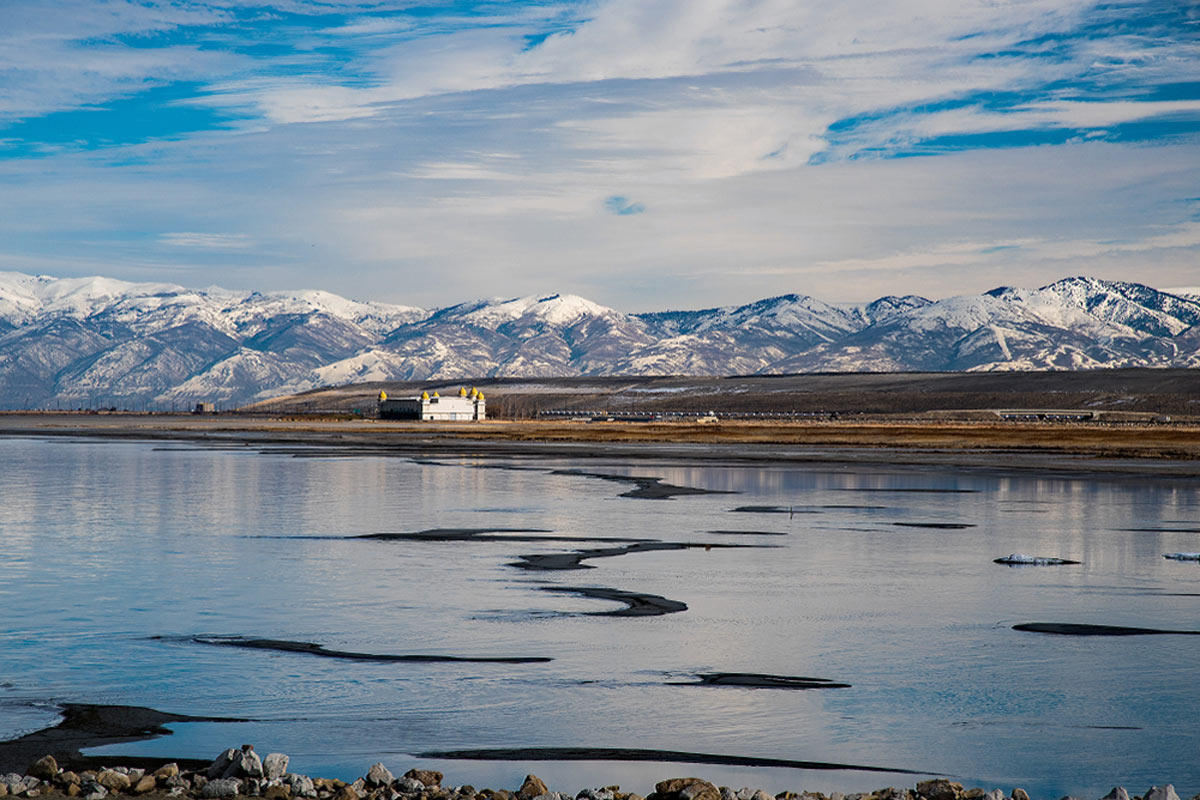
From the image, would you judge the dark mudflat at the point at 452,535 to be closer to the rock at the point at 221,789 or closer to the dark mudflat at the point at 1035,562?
the dark mudflat at the point at 1035,562

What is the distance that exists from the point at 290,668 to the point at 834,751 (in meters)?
6.98

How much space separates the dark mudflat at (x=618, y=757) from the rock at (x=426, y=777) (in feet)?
3.35

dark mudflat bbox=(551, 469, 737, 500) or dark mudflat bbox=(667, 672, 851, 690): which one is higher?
dark mudflat bbox=(551, 469, 737, 500)

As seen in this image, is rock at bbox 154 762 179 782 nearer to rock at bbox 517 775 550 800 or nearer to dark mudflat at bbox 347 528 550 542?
rock at bbox 517 775 550 800

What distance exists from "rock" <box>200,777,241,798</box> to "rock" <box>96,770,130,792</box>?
662 mm

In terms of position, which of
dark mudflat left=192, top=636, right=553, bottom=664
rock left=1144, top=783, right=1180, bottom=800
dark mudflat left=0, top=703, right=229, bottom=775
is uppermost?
rock left=1144, top=783, right=1180, bottom=800

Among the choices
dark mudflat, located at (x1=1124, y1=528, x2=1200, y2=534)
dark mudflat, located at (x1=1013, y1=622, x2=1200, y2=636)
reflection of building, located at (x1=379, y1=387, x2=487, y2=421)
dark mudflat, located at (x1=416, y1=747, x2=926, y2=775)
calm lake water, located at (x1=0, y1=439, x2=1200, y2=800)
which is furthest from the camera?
reflection of building, located at (x1=379, y1=387, x2=487, y2=421)

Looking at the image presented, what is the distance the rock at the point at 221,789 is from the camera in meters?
10.2

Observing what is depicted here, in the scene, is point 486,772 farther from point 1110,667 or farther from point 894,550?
point 894,550

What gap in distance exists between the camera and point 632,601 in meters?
20.5

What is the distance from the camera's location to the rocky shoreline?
32.9 feet

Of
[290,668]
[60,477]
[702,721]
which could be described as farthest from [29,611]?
Result: [60,477]

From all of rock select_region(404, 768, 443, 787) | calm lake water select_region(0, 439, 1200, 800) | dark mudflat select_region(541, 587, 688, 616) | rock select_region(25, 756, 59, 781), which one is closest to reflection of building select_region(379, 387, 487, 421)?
calm lake water select_region(0, 439, 1200, 800)

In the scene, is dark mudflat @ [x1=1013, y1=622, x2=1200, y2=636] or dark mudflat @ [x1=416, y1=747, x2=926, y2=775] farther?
dark mudflat @ [x1=1013, y1=622, x2=1200, y2=636]
